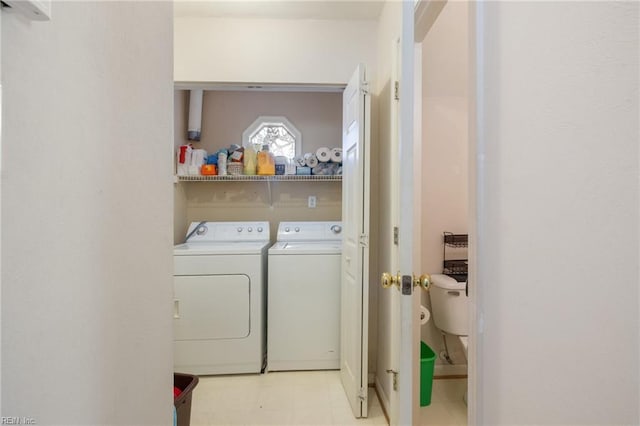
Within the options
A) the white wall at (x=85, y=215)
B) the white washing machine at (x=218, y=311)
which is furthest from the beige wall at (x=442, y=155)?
the white wall at (x=85, y=215)

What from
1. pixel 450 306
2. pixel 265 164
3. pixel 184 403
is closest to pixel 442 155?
pixel 450 306

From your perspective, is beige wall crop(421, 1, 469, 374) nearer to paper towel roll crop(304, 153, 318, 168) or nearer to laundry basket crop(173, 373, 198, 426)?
paper towel roll crop(304, 153, 318, 168)

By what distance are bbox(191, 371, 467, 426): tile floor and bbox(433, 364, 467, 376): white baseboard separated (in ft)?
0.17

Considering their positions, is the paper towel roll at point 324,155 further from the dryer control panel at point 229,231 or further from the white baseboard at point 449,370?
the white baseboard at point 449,370

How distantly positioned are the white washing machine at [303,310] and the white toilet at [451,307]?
0.70 meters

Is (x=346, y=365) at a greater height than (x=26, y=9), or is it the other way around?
(x=26, y=9)

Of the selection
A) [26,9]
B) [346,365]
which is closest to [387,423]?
[346,365]

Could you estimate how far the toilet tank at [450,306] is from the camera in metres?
2.04

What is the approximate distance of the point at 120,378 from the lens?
28.4 inches

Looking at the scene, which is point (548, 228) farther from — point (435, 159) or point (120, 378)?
point (435, 159)

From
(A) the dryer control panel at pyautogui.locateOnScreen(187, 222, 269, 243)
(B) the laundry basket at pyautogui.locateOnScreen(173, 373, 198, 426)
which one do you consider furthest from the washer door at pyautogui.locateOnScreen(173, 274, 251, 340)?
(B) the laundry basket at pyautogui.locateOnScreen(173, 373, 198, 426)

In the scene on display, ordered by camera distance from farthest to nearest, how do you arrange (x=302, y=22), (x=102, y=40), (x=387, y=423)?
(x=302, y=22) → (x=387, y=423) → (x=102, y=40)

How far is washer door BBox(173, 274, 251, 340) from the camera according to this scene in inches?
87.7

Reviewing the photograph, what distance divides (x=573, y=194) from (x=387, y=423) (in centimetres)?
175
